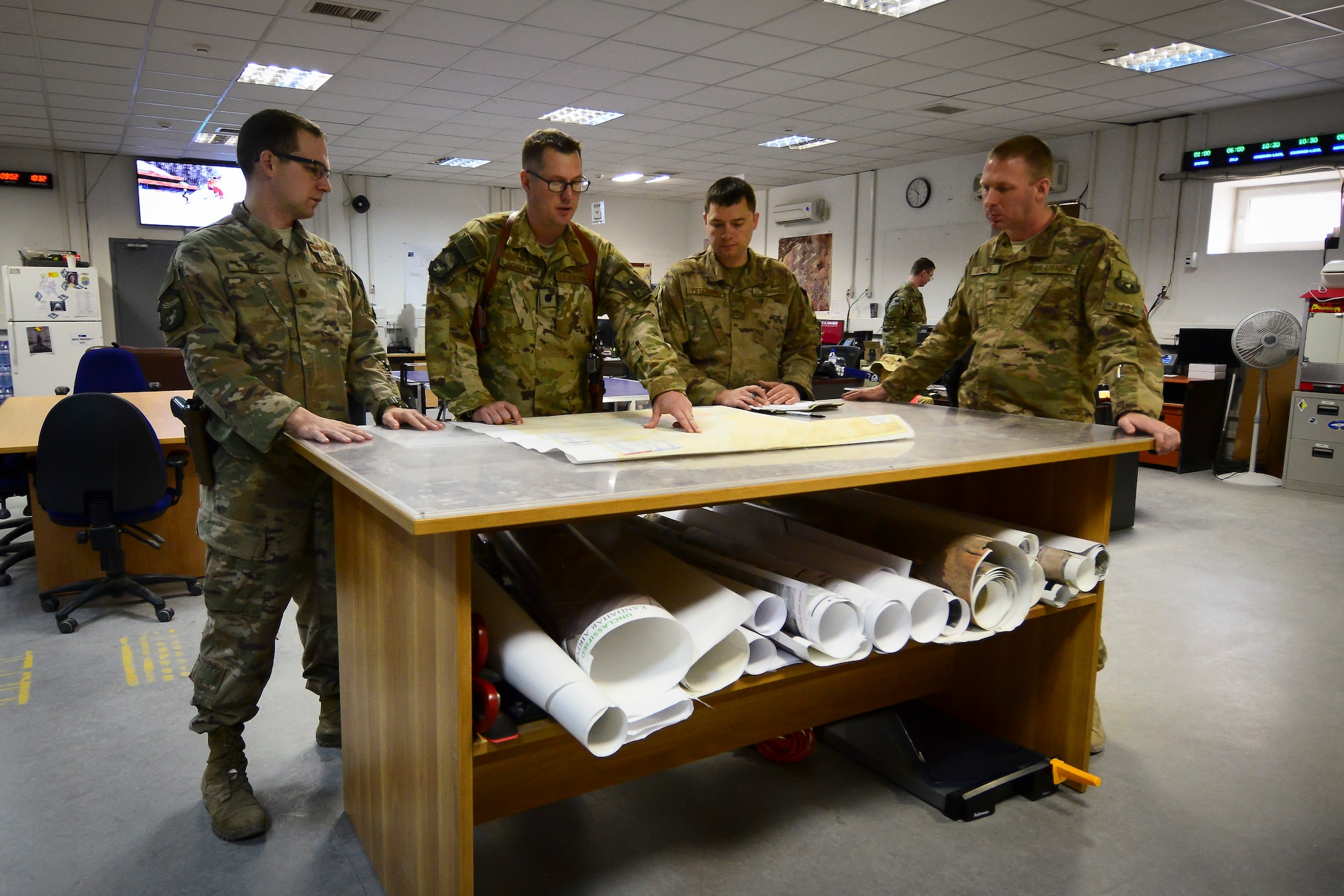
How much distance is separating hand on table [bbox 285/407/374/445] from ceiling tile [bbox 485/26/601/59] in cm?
444

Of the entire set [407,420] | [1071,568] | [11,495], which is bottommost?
[11,495]

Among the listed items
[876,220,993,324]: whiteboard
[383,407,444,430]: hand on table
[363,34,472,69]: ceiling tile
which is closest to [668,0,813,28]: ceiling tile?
[363,34,472,69]: ceiling tile

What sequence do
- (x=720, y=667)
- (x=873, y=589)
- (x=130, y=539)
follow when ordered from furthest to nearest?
(x=130, y=539) → (x=873, y=589) → (x=720, y=667)

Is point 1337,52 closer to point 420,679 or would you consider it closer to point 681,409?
point 681,409

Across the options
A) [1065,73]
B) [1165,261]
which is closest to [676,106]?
[1065,73]

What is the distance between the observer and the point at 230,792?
6.45 feet

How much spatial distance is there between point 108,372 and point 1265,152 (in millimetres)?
8502

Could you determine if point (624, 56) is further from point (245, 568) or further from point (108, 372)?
point (245, 568)

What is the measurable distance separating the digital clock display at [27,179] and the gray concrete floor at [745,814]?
27.6 feet

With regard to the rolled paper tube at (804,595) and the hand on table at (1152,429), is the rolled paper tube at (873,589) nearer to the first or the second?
the rolled paper tube at (804,595)

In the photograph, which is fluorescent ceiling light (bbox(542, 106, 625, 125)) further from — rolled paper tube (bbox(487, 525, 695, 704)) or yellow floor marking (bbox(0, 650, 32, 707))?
rolled paper tube (bbox(487, 525, 695, 704))

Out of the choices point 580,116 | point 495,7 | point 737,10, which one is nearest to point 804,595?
point 737,10

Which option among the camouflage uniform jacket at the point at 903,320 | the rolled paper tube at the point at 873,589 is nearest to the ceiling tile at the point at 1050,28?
the camouflage uniform jacket at the point at 903,320

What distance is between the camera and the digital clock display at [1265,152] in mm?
6602
